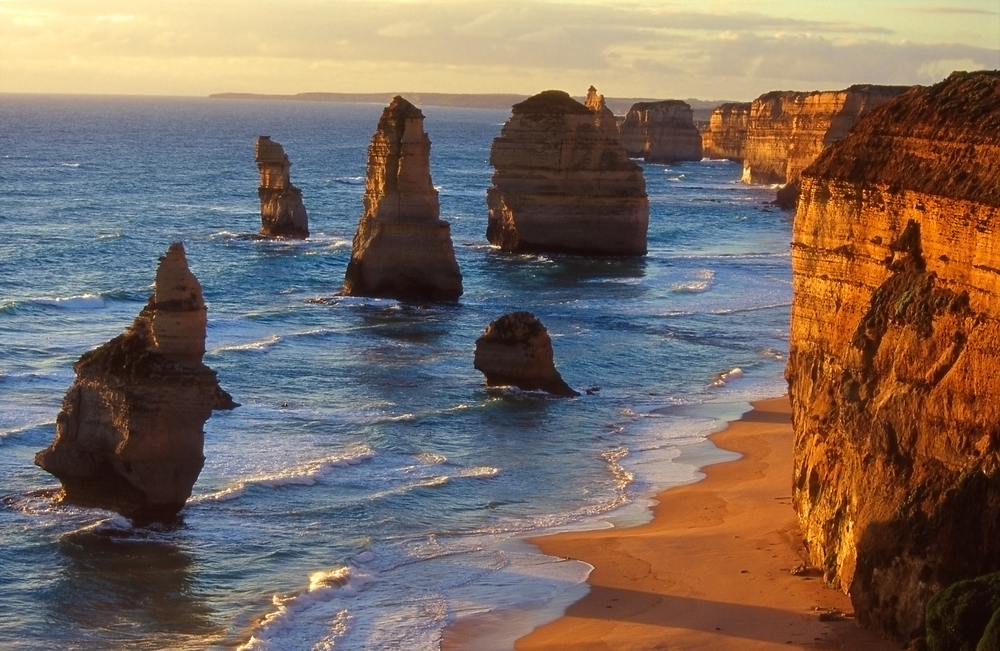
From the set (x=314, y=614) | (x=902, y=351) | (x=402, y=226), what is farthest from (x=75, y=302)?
(x=902, y=351)

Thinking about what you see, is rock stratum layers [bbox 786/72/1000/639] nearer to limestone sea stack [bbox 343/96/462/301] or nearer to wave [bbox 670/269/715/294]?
limestone sea stack [bbox 343/96/462/301]

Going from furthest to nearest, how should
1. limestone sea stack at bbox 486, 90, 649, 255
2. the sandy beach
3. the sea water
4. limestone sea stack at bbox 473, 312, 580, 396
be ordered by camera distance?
limestone sea stack at bbox 486, 90, 649, 255, limestone sea stack at bbox 473, 312, 580, 396, the sea water, the sandy beach

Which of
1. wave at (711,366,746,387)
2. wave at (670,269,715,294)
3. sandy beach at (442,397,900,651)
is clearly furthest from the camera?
wave at (670,269,715,294)

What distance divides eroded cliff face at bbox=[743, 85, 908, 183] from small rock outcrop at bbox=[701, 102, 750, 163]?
29537 millimetres

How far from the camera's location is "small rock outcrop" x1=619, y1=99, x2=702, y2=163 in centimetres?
15875

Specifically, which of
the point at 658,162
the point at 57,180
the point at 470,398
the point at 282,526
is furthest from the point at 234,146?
the point at 282,526

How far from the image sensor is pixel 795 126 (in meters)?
113

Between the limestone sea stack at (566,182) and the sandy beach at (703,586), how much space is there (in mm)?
37196

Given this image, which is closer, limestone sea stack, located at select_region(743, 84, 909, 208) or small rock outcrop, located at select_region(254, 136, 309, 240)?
small rock outcrop, located at select_region(254, 136, 309, 240)

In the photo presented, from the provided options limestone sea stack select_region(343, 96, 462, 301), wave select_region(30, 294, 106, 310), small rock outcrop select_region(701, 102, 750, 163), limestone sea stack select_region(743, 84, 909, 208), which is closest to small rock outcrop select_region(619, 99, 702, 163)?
small rock outcrop select_region(701, 102, 750, 163)

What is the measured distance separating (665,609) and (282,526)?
7666 mm

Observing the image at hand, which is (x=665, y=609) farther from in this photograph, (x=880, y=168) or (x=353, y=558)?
(x=880, y=168)

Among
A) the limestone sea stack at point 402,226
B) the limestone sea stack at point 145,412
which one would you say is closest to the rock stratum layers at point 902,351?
the limestone sea stack at point 145,412

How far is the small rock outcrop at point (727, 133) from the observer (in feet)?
542
